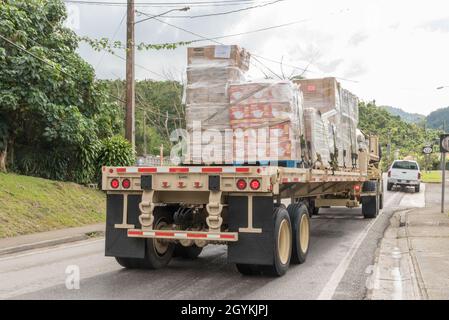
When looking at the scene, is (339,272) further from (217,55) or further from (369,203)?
(369,203)

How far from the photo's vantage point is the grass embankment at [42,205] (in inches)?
510

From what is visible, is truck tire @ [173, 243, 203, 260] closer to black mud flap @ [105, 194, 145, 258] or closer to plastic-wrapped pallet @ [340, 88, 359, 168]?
black mud flap @ [105, 194, 145, 258]

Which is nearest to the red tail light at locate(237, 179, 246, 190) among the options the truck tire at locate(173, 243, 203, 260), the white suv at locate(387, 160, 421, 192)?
the truck tire at locate(173, 243, 203, 260)

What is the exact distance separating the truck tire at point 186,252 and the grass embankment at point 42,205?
5.04 m

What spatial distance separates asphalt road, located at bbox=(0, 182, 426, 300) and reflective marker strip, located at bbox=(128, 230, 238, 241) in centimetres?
61

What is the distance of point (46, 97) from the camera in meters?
16.3

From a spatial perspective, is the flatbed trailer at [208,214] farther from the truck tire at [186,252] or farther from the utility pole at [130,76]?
the utility pole at [130,76]

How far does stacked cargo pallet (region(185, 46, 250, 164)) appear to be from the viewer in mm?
8523

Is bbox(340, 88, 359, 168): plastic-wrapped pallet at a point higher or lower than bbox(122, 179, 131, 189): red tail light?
higher

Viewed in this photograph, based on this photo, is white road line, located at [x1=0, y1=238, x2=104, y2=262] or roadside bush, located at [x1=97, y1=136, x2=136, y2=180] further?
roadside bush, located at [x1=97, y1=136, x2=136, y2=180]

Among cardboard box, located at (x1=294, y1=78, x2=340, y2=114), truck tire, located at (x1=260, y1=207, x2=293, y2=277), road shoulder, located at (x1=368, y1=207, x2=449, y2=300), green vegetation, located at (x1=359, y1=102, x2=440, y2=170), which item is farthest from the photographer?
green vegetation, located at (x1=359, y1=102, x2=440, y2=170)

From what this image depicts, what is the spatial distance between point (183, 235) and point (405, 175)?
25.5 metres

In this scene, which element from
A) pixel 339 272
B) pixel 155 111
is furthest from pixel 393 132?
pixel 339 272

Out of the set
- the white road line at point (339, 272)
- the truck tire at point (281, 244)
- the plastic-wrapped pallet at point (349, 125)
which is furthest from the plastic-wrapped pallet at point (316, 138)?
the plastic-wrapped pallet at point (349, 125)
